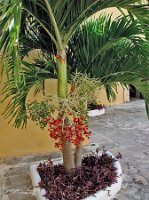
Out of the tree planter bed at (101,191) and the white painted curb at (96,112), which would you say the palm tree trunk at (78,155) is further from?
the white painted curb at (96,112)

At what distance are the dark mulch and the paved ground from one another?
22 cm

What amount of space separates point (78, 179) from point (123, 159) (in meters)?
1.08

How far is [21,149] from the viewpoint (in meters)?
3.64

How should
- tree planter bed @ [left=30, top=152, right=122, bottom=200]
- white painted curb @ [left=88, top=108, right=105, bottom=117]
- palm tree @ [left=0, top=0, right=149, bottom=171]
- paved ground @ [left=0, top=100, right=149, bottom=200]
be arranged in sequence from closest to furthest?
palm tree @ [left=0, top=0, right=149, bottom=171] → tree planter bed @ [left=30, top=152, right=122, bottom=200] → paved ground @ [left=0, top=100, right=149, bottom=200] → white painted curb @ [left=88, top=108, right=105, bottom=117]

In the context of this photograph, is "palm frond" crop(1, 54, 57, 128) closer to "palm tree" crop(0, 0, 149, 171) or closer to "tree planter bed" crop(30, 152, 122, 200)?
"palm tree" crop(0, 0, 149, 171)

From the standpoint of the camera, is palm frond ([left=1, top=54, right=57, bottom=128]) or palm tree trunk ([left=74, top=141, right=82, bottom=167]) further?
palm tree trunk ([left=74, top=141, right=82, bottom=167])

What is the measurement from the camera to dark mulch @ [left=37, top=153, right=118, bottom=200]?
2.28 meters

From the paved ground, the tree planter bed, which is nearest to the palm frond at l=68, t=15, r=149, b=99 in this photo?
the tree planter bed

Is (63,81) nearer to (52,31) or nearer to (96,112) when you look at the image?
(52,31)

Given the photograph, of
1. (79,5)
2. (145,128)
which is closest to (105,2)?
(79,5)

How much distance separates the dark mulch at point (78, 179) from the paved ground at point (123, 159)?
0.22 m

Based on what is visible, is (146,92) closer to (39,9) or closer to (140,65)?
(140,65)

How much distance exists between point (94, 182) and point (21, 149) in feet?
4.96

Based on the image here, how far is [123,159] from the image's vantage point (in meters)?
3.36
